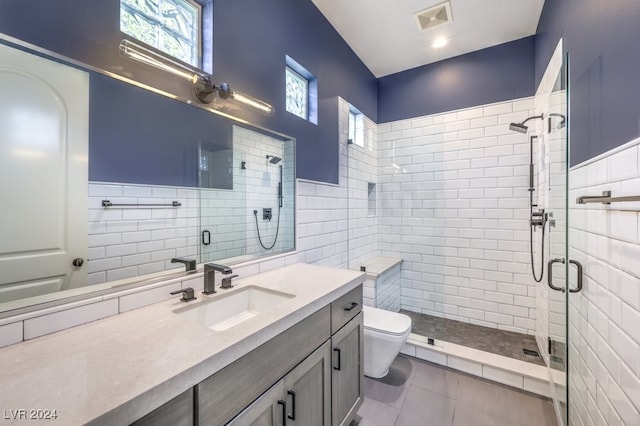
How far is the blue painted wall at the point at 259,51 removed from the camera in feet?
2.97

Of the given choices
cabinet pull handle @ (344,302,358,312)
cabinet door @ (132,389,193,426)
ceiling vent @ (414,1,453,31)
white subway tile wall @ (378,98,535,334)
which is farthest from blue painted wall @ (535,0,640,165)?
cabinet door @ (132,389,193,426)

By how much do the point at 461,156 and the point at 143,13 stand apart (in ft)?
9.25

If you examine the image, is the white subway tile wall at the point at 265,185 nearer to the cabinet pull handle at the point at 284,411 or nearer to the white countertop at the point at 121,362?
the white countertop at the point at 121,362

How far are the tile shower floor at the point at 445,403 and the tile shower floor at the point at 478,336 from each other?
338 millimetres

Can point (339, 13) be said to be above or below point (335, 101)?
above

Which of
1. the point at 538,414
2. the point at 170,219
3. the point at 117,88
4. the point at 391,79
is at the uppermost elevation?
the point at 391,79

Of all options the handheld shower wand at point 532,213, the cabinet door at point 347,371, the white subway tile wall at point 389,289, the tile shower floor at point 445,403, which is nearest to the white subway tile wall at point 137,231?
the cabinet door at point 347,371

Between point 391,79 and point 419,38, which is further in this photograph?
point 391,79

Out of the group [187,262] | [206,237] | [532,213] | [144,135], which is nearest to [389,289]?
[532,213]

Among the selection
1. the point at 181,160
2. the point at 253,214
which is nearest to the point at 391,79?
the point at 253,214

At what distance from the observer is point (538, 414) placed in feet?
5.49

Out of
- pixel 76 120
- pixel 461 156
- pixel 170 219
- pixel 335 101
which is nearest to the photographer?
pixel 76 120

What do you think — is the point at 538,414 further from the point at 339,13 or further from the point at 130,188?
the point at 339,13

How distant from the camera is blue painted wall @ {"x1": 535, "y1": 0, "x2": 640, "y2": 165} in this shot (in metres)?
0.89
